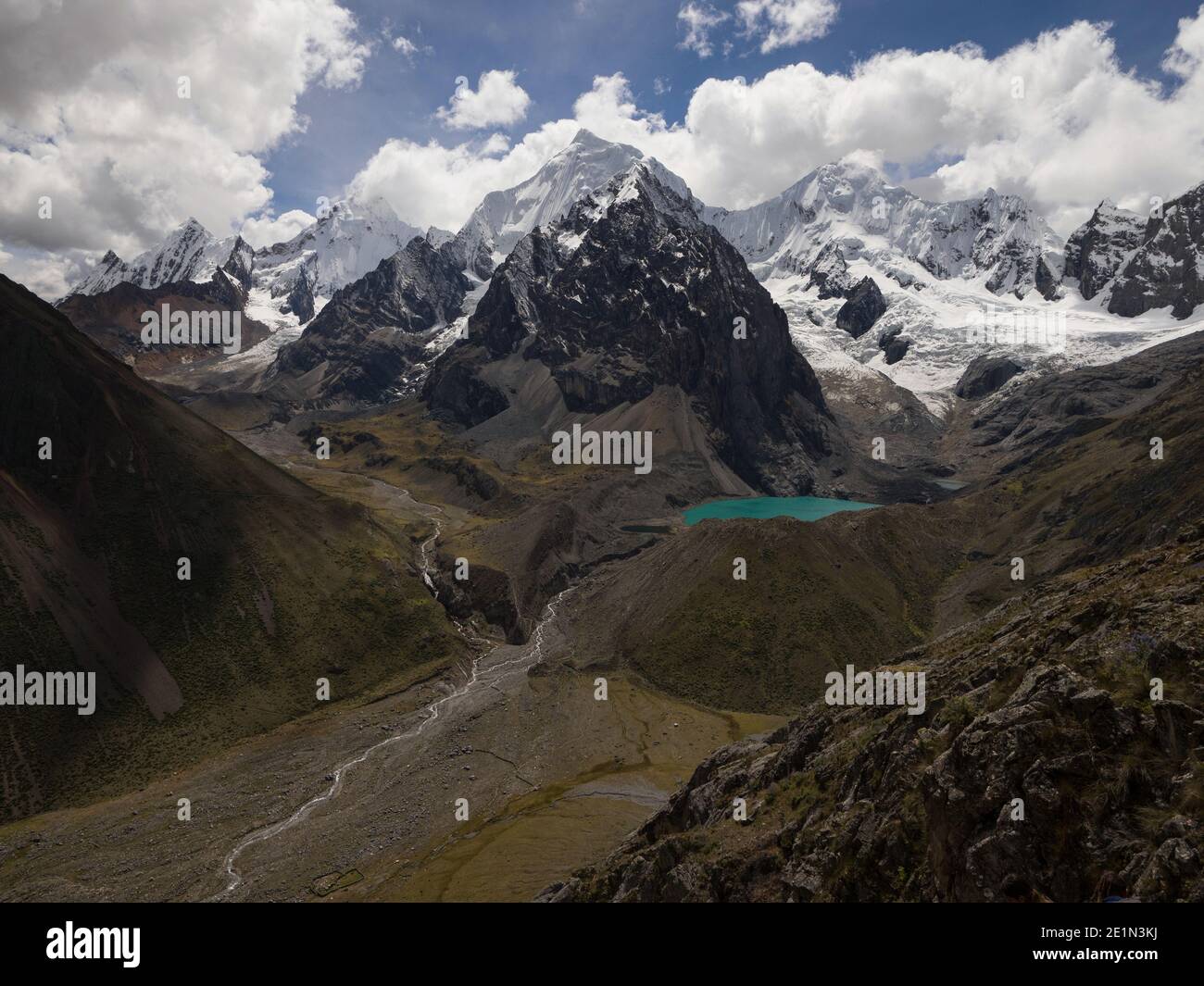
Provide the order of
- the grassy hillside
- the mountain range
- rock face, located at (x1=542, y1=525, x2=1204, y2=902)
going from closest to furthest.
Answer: rock face, located at (x1=542, y1=525, x2=1204, y2=902) → the mountain range → the grassy hillside

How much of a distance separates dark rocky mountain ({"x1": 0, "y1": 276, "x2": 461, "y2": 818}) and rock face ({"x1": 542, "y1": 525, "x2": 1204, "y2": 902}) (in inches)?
2232

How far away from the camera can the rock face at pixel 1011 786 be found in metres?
16.4

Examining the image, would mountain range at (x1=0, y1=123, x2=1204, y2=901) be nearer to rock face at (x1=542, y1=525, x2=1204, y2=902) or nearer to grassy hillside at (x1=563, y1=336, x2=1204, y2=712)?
rock face at (x1=542, y1=525, x2=1204, y2=902)

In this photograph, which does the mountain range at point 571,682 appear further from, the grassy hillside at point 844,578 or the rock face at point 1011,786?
the grassy hillside at point 844,578

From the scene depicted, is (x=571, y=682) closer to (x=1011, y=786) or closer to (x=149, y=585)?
(x=149, y=585)

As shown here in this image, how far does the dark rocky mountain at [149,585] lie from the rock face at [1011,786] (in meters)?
56.7

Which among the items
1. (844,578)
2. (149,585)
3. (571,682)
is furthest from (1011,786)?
(149,585)

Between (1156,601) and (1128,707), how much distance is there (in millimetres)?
7134

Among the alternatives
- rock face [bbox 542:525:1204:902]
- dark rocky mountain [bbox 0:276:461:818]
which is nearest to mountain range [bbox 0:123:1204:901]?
rock face [bbox 542:525:1204:902]

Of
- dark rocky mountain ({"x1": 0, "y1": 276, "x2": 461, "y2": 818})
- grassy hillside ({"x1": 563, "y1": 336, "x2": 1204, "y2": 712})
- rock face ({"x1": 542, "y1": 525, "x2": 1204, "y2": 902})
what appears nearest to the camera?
rock face ({"x1": 542, "y1": 525, "x2": 1204, "y2": 902})

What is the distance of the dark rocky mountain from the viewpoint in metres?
68.6

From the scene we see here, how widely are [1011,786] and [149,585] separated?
300 ft
